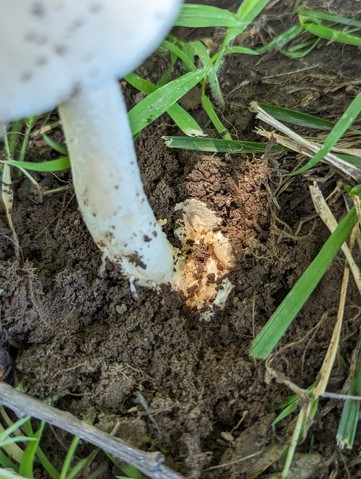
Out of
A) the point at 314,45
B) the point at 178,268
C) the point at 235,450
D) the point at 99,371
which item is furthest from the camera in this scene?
the point at 314,45

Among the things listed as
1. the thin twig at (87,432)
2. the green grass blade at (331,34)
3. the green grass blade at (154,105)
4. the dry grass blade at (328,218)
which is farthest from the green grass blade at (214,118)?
the thin twig at (87,432)

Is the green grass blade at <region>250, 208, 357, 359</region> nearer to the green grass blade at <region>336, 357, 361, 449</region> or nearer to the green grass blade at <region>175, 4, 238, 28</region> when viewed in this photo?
the green grass blade at <region>336, 357, 361, 449</region>

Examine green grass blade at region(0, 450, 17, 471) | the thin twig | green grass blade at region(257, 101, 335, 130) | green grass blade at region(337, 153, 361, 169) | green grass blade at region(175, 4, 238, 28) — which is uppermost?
green grass blade at region(175, 4, 238, 28)

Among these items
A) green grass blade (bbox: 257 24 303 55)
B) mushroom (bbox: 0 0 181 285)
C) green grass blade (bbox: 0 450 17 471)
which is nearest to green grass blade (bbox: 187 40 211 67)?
green grass blade (bbox: 257 24 303 55)

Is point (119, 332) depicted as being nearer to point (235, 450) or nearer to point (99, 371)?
point (99, 371)

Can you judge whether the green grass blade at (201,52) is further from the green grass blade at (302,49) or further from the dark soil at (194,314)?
the green grass blade at (302,49)

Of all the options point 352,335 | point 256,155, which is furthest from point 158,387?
point 256,155

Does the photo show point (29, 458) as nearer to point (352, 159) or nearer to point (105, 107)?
point (105, 107)

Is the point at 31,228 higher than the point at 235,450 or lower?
higher
